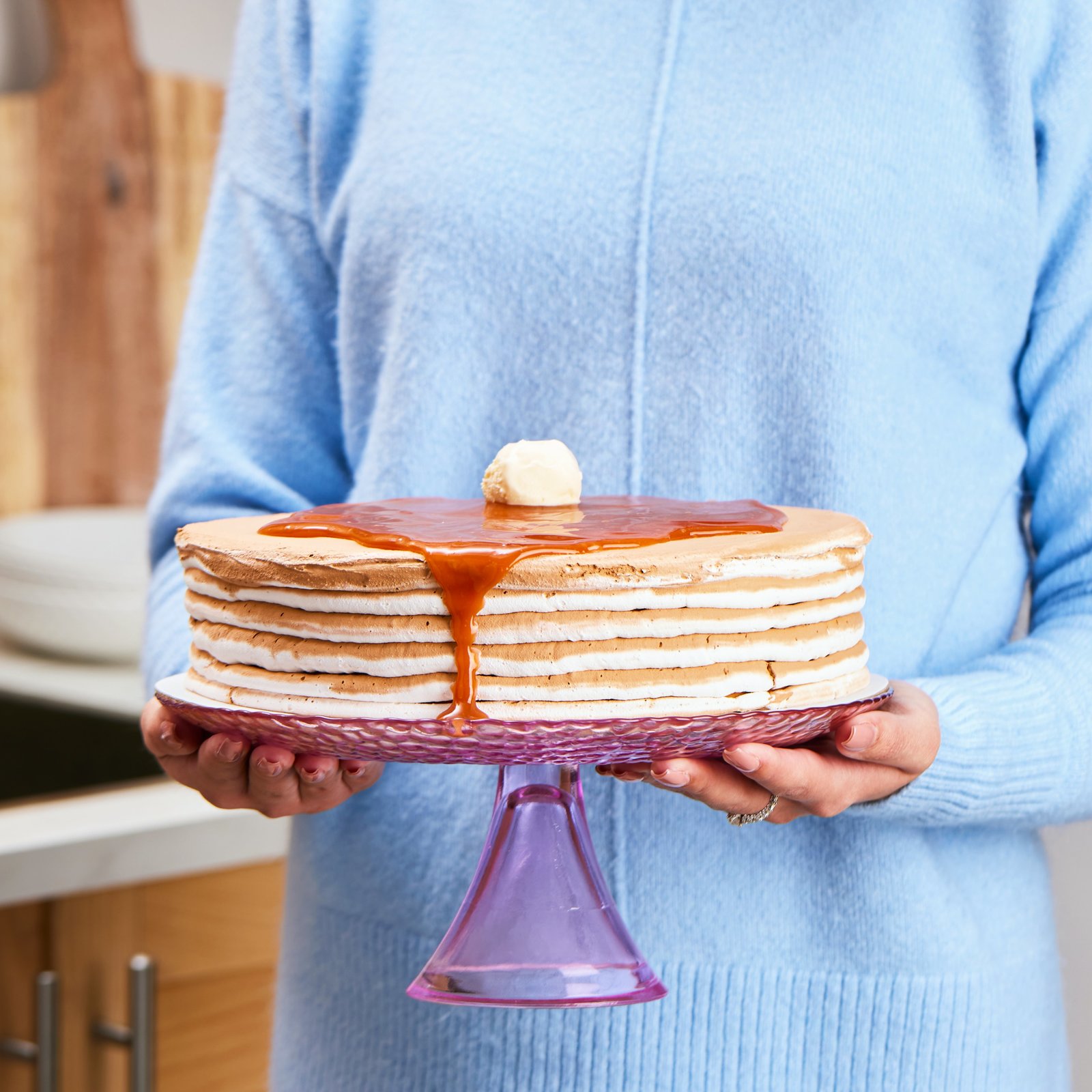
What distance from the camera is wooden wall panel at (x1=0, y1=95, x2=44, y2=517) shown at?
7.06ft

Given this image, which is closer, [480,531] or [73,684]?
[480,531]

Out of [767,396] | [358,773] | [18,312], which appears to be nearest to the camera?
[358,773]

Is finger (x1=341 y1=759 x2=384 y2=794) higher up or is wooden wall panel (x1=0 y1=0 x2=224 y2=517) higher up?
wooden wall panel (x1=0 y1=0 x2=224 y2=517)

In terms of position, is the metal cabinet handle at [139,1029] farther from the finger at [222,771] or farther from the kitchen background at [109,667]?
the finger at [222,771]

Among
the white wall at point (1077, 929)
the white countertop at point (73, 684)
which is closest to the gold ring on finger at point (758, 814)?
the white wall at point (1077, 929)

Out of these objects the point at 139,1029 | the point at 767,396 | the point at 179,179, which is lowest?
the point at 139,1029

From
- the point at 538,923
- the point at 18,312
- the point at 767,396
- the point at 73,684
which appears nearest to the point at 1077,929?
the point at 767,396

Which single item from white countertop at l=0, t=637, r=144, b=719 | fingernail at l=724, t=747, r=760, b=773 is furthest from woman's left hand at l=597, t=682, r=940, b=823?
white countertop at l=0, t=637, r=144, b=719

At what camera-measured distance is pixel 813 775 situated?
60 cm

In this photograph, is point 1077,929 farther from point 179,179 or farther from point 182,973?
point 179,179

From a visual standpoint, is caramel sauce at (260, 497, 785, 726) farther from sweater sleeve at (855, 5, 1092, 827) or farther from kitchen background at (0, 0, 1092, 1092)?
kitchen background at (0, 0, 1092, 1092)

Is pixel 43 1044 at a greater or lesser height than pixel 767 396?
lesser

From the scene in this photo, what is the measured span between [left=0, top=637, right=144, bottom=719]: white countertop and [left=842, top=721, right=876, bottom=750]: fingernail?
1.30 metres

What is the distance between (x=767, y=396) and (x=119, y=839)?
33.8 inches
